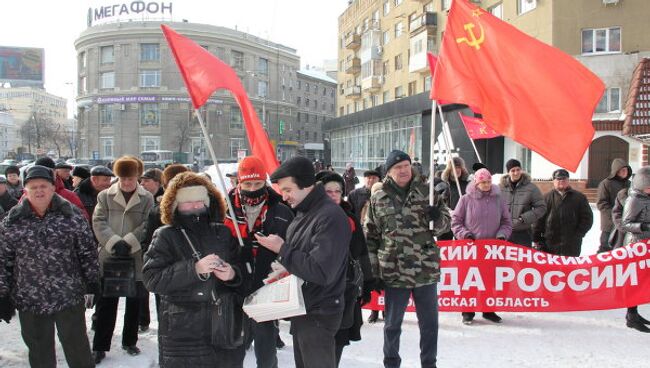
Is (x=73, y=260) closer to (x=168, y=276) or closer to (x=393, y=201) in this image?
(x=168, y=276)

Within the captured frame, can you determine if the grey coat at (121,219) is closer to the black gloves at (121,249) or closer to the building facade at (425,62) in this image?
the black gloves at (121,249)

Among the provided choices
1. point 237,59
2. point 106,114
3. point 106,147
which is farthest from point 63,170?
point 106,114

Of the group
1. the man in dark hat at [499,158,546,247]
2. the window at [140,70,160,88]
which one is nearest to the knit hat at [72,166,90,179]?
the man in dark hat at [499,158,546,247]

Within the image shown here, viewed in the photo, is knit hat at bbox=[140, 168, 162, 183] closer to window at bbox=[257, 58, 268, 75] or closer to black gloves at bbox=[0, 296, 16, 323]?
black gloves at bbox=[0, 296, 16, 323]

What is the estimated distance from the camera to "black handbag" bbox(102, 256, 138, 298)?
4.70m

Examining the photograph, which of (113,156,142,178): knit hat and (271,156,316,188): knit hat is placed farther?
(113,156,142,178): knit hat

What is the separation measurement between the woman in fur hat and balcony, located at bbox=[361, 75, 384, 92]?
4149 cm

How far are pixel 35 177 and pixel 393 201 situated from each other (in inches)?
109

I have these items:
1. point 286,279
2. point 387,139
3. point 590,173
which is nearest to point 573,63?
point 286,279

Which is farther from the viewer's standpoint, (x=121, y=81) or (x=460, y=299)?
(x=121, y=81)

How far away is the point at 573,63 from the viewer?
16.4 feet

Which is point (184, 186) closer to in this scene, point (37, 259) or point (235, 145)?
point (37, 259)

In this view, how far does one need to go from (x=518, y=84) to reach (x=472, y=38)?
26.8 inches

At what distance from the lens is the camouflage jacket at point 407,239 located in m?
4.34
